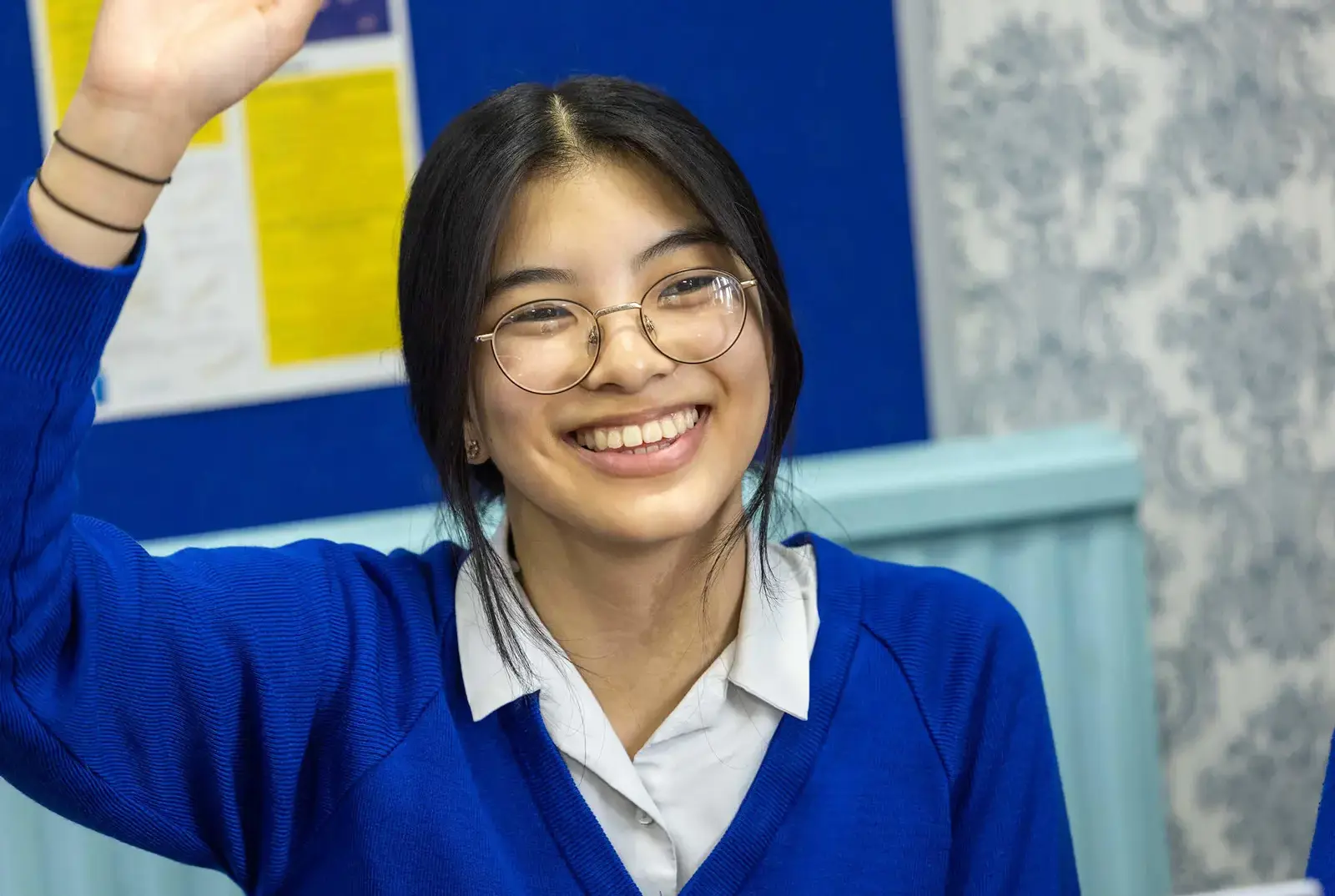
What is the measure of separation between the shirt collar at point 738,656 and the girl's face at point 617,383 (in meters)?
0.11

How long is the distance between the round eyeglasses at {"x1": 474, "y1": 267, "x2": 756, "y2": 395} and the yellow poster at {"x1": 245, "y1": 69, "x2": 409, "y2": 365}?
0.58 metres

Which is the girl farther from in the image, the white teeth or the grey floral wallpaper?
the grey floral wallpaper

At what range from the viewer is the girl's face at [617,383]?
1.01m

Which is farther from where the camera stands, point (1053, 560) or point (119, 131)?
point (1053, 560)

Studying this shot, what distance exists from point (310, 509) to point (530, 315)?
698mm

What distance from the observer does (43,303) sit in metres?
0.78

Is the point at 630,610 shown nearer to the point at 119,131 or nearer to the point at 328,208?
the point at 119,131

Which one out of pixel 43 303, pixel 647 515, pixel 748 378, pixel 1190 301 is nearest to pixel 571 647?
pixel 647 515

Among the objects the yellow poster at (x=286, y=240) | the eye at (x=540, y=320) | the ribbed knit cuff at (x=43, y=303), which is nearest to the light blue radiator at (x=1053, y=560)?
the yellow poster at (x=286, y=240)

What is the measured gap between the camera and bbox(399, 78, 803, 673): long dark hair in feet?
3.36

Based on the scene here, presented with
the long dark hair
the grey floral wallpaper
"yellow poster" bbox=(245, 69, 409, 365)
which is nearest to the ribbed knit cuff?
the long dark hair

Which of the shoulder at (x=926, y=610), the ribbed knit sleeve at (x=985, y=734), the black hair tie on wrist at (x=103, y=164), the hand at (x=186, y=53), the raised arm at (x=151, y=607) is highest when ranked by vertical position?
the hand at (x=186, y=53)

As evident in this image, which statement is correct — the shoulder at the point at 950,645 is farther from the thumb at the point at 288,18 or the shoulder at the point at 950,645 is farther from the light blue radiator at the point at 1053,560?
the thumb at the point at 288,18

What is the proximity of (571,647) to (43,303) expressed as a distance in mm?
508
